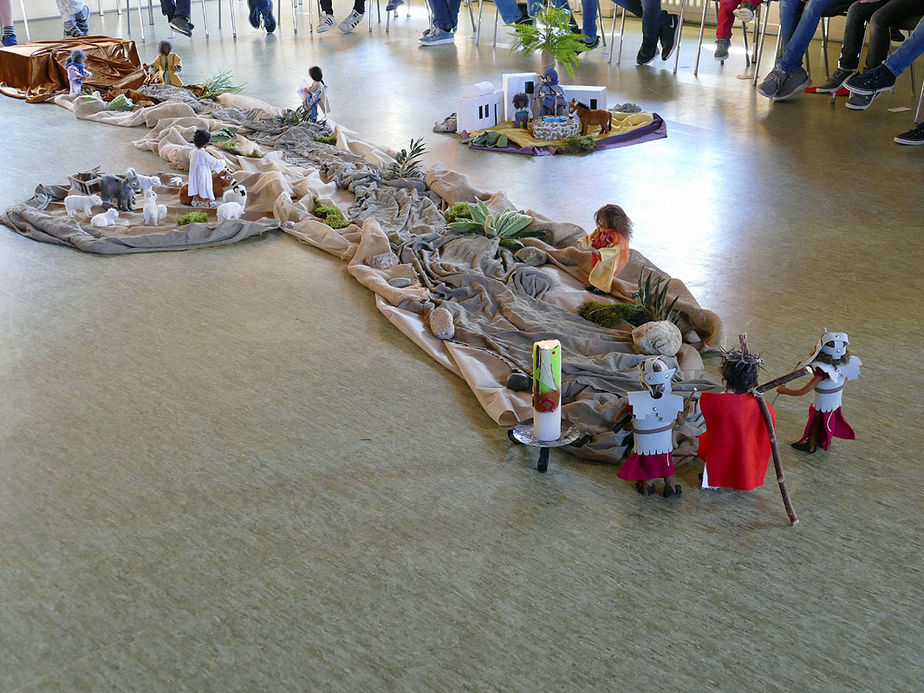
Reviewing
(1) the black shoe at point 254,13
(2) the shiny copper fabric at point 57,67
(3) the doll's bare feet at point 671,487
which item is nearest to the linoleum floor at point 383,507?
(3) the doll's bare feet at point 671,487

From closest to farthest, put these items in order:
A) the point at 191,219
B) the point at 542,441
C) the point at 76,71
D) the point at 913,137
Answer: the point at 542,441, the point at 191,219, the point at 913,137, the point at 76,71

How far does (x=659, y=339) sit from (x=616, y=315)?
378 mm

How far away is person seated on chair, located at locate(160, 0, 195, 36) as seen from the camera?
35.0 ft

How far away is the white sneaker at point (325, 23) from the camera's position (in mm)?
11000

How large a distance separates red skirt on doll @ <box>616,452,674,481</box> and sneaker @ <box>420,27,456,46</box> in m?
8.31

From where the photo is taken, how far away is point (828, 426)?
2.74m

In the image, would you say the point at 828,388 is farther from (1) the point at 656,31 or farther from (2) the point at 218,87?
(1) the point at 656,31

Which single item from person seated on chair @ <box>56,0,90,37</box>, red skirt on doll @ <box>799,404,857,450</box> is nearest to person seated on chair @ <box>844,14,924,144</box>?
red skirt on doll @ <box>799,404,857,450</box>

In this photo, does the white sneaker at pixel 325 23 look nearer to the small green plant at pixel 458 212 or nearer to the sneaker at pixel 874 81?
the sneaker at pixel 874 81

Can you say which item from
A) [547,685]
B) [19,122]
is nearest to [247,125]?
[19,122]

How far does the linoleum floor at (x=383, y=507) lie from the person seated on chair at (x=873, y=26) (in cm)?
269

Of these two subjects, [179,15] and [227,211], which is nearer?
[227,211]

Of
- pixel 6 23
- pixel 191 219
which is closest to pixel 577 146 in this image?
pixel 191 219

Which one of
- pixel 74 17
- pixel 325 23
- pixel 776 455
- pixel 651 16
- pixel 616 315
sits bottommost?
pixel 616 315
